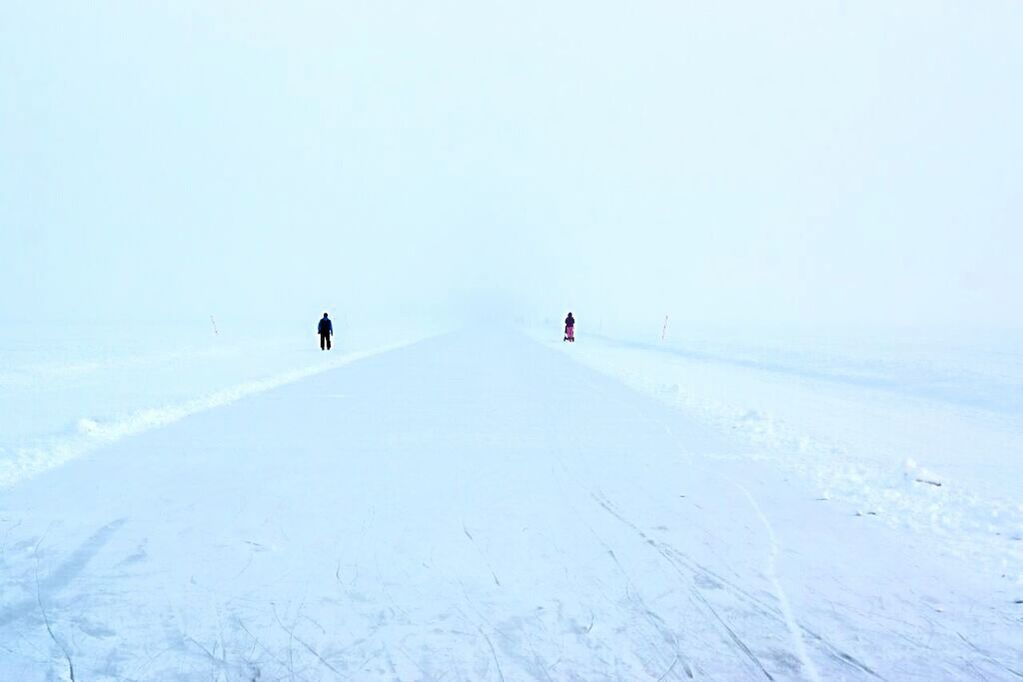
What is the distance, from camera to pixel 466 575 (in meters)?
4.25

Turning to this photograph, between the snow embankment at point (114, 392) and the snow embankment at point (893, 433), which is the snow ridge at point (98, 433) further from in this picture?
the snow embankment at point (893, 433)

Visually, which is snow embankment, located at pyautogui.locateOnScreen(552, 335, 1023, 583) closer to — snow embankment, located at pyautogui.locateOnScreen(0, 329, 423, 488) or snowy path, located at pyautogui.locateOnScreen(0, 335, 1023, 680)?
snowy path, located at pyautogui.locateOnScreen(0, 335, 1023, 680)

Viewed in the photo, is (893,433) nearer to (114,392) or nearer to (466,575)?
(466,575)

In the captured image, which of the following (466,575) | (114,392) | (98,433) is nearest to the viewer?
(466,575)

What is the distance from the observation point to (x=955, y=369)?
25.0 m

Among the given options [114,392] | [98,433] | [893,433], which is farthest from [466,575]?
[114,392]

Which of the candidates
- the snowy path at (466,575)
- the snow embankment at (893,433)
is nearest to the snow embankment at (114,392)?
the snowy path at (466,575)

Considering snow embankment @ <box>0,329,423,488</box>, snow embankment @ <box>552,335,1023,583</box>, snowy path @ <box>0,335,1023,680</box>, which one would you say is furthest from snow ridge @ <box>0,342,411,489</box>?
snow embankment @ <box>552,335,1023,583</box>

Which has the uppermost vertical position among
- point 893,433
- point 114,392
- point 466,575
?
point 893,433

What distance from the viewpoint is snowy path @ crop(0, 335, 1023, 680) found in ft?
10.8

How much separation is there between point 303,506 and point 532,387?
31.9 feet

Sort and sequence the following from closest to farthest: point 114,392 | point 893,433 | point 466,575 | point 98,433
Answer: point 466,575, point 98,433, point 893,433, point 114,392

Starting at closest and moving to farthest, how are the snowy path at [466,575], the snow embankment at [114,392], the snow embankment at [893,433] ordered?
the snowy path at [466,575]
the snow embankment at [893,433]
the snow embankment at [114,392]

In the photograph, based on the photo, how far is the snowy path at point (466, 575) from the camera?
3279 mm
